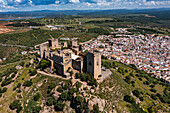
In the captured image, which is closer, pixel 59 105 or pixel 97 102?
pixel 97 102

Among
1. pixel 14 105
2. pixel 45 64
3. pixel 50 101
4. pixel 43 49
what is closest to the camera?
pixel 50 101

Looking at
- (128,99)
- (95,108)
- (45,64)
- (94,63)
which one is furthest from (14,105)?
(128,99)

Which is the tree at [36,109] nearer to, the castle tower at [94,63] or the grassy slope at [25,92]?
the grassy slope at [25,92]

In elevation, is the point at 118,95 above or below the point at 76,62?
below

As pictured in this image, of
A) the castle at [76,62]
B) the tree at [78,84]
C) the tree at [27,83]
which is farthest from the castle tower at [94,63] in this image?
the tree at [27,83]

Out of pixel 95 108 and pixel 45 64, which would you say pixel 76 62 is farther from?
pixel 95 108

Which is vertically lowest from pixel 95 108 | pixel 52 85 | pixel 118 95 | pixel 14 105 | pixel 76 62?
pixel 14 105

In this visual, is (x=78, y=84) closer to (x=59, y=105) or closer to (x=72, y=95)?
(x=72, y=95)

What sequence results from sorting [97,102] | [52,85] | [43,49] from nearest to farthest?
[97,102], [52,85], [43,49]

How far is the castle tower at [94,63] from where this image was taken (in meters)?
40.2

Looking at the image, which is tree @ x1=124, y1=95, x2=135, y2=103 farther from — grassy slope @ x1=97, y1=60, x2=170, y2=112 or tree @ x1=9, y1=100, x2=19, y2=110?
tree @ x1=9, y1=100, x2=19, y2=110

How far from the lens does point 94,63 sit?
133ft

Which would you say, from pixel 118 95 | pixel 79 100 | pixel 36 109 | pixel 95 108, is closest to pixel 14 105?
pixel 36 109

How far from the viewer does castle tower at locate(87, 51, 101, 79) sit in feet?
132
